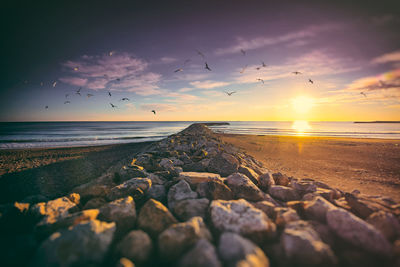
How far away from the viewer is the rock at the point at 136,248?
5.92 feet

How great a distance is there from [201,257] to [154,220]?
89 cm

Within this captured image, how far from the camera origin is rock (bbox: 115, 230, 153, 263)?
1.80 meters

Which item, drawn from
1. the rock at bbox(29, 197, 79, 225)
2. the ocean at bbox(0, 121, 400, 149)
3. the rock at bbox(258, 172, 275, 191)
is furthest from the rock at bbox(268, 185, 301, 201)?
the ocean at bbox(0, 121, 400, 149)

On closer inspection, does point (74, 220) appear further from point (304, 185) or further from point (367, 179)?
point (367, 179)

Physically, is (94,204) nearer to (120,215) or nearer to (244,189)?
(120,215)

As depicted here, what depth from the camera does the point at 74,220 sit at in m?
2.08

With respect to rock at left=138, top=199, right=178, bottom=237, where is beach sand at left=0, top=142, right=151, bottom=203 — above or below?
below

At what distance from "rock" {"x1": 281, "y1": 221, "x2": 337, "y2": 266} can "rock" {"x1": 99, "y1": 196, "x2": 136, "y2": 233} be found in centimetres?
207

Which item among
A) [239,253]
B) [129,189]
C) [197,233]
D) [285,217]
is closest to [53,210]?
[129,189]

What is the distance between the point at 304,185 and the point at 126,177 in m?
4.08

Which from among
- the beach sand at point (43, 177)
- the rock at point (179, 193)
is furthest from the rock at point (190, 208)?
the beach sand at point (43, 177)

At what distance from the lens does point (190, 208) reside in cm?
252

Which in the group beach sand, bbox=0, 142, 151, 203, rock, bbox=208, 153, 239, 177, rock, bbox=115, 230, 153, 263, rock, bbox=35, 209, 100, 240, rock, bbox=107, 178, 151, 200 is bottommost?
beach sand, bbox=0, 142, 151, 203

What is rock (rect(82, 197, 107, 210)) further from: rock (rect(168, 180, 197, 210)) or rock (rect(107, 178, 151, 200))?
rock (rect(168, 180, 197, 210))
